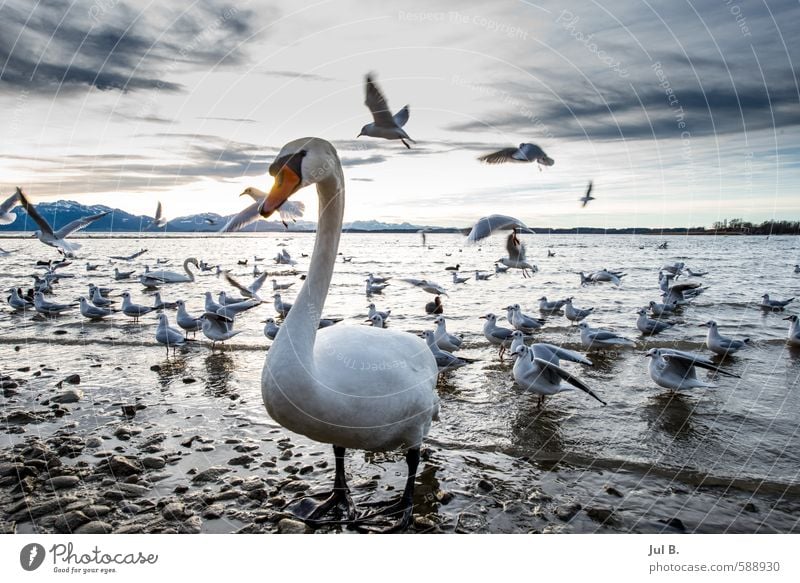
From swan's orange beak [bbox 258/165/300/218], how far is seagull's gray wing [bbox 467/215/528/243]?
3.42 meters

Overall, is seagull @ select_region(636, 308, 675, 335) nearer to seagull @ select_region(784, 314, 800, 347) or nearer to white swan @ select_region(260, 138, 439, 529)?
seagull @ select_region(784, 314, 800, 347)

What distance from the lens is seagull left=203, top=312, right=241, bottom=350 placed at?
1078 centimetres

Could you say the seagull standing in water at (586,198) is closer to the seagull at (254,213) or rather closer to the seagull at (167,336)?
the seagull at (254,213)

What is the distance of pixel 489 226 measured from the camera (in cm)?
639

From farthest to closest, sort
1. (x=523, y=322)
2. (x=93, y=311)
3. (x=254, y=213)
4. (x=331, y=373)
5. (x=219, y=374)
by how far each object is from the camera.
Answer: (x=93, y=311) → (x=523, y=322) → (x=219, y=374) → (x=254, y=213) → (x=331, y=373)

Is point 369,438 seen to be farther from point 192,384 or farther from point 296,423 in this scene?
point 192,384

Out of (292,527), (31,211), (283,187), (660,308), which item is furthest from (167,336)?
(660,308)

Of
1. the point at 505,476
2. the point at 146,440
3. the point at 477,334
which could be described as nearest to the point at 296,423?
the point at 505,476

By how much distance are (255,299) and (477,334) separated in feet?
19.1

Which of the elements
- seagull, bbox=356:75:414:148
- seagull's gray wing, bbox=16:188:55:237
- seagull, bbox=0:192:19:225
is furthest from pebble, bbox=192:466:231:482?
seagull, bbox=0:192:19:225

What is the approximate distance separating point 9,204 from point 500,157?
966 cm

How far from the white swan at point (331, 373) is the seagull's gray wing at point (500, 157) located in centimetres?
338

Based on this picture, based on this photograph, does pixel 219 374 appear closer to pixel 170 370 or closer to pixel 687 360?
pixel 170 370

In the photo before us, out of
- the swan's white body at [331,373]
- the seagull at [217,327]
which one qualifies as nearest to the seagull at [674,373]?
the swan's white body at [331,373]
